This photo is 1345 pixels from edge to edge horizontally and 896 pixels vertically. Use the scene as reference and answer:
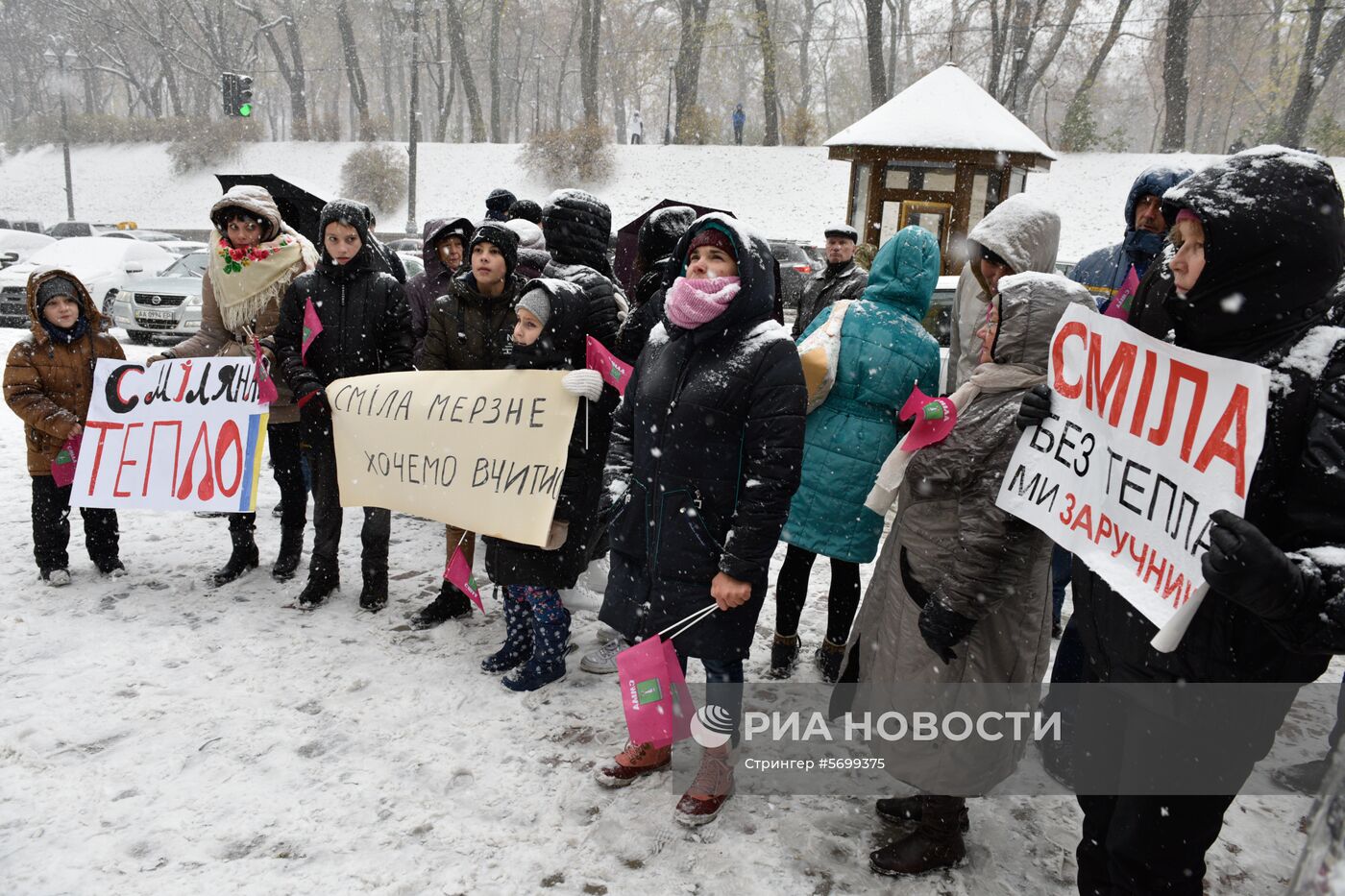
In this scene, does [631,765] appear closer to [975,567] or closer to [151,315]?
[975,567]

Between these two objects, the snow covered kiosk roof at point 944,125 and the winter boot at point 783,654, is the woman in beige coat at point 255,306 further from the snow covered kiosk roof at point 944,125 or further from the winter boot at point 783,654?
the snow covered kiosk roof at point 944,125

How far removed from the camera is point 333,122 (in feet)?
112

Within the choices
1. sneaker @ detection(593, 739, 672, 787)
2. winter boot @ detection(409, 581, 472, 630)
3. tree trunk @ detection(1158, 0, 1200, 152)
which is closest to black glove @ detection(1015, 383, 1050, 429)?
sneaker @ detection(593, 739, 672, 787)

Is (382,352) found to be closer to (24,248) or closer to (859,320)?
(859,320)

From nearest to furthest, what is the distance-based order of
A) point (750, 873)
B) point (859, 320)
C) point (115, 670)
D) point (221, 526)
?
point (750, 873) → point (859, 320) → point (115, 670) → point (221, 526)

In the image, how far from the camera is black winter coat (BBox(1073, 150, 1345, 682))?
1605 millimetres

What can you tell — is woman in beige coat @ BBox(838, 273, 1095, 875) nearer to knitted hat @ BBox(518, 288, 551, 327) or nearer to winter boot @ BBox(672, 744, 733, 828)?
winter boot @ BBox(672, 744, 733, 828)

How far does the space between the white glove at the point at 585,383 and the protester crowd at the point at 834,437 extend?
2cm

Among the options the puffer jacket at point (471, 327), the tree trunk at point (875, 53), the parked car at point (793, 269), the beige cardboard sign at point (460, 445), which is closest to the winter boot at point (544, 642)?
the beige cardboard sign at point (460, 445)

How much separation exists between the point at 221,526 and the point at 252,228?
2.15 metres

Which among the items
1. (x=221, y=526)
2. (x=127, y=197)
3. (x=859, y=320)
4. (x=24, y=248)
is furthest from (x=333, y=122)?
(x=859, y=320)

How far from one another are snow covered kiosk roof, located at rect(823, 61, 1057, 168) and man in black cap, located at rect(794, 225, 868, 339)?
8.06 meters

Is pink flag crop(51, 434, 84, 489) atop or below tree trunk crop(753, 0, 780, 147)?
below

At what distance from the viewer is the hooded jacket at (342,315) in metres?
4.36
